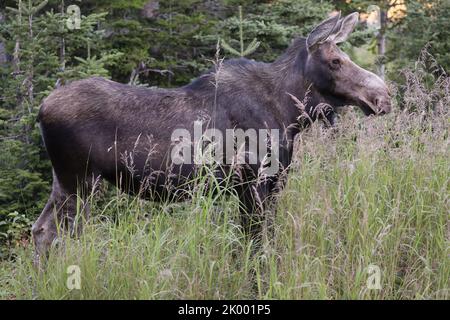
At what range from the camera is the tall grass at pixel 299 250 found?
4625 mm

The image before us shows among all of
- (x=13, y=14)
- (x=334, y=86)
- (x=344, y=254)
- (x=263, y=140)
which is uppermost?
(x=13, y=14)

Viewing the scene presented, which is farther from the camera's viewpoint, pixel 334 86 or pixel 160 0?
pixel 160 0

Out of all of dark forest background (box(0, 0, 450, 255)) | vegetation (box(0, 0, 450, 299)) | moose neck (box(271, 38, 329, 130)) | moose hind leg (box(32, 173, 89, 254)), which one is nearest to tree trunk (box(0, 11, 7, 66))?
dark forest background (box(0, 0, 450, 255))

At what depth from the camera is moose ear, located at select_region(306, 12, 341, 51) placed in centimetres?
595

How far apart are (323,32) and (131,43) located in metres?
5.13

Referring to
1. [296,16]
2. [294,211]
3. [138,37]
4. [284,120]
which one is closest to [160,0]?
[138,37]

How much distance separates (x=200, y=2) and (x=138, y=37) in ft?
5.29

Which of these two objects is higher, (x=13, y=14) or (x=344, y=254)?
(x=13, y=14)

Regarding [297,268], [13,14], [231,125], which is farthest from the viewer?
[13,14]

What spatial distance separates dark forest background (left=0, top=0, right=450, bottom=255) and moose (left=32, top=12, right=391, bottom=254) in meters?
1.87

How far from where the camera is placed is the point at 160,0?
10.9 meters

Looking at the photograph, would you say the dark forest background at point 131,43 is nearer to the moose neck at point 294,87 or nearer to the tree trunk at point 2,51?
the tree trunk at point 2,51

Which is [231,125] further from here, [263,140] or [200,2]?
[200,2]

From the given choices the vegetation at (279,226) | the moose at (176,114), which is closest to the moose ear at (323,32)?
the moose at (176,114)
